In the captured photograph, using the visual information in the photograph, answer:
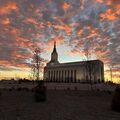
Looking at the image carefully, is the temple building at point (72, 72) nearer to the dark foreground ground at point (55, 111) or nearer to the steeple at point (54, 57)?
the steeple at point (54, 57)

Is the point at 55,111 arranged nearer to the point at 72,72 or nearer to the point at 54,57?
the point at 72,72

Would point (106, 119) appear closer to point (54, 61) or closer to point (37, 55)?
point (37, 55)

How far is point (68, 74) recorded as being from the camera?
155 m

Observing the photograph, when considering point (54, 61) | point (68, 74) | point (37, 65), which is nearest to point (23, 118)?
point (37, 65)

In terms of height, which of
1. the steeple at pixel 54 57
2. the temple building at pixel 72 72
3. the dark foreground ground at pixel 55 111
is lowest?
the dark foreground ground at pixel 55 111

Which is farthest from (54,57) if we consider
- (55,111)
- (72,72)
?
(55,111)

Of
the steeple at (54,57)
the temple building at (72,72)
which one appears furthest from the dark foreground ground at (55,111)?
the steeple at (54,57)

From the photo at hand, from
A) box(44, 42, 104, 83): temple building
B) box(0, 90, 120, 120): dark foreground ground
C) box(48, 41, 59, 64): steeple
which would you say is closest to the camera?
box(0, 90, 120, 120): dark foreground ground

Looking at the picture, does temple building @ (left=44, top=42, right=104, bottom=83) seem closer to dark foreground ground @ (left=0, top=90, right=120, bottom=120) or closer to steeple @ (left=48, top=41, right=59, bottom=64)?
steeple @ (left=48, top=41, right=59, bottom=64)

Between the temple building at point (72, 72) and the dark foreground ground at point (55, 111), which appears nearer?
the dark foreground ground at point (55, 111)

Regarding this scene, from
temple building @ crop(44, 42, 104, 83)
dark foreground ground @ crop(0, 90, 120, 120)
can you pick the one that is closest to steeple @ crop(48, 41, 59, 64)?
temple building @ crop(44, 42, 104, 83)

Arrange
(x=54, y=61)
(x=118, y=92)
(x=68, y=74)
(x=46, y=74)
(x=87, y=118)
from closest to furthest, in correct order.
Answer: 1. (x=87, y=118)
2. (x=118, y=92)
3. (x=68, y=74)
4. (x=46, y=74)
5. (x=54, y=61)

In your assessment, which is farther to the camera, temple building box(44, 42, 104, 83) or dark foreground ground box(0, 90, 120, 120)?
temple building box(44, 42, 104, 83)

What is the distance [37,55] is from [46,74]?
11054cm
